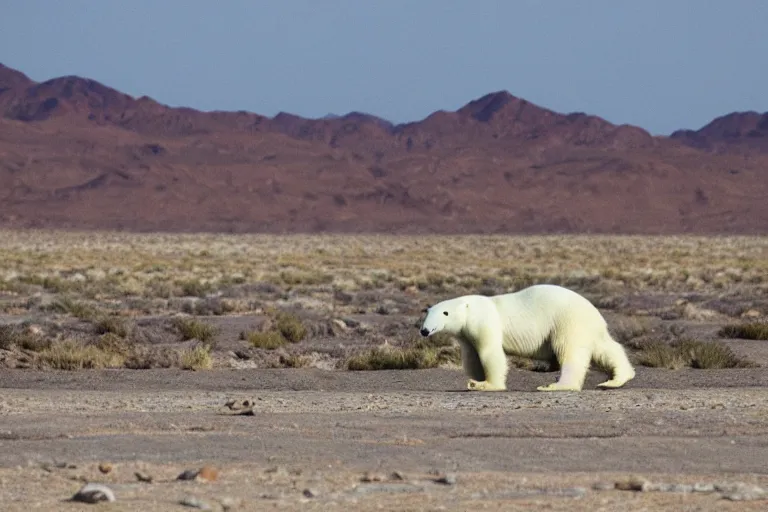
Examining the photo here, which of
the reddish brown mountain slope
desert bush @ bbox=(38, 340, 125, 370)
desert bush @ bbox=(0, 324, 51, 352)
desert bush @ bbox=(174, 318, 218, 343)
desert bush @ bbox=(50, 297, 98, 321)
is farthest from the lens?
the reddish brown mountain slope

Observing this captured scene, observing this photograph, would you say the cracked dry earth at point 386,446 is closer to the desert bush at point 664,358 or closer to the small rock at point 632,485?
the small rock at point 632,485

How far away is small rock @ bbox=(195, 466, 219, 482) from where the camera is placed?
848cm

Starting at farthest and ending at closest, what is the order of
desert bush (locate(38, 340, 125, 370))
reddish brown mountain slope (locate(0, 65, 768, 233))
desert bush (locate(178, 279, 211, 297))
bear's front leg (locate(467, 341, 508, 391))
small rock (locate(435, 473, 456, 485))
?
reddish brown mountain slope (locate(0, 65, 768, 233)) < desert bush (locate(178, 279, 211, 297)) < desert bush (locate(38, 340, 125, 370)) < bear's front leg (locate(467, 341, 508, 391)) < small rock (locate(435, 473, 456, 485))

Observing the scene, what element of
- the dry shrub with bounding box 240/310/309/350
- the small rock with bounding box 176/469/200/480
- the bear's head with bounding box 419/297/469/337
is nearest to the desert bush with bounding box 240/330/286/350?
the dry shrub with bounding box 240/310/309/350

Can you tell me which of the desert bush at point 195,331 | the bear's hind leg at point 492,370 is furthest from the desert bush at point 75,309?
the bear's hind leg at point 492,370

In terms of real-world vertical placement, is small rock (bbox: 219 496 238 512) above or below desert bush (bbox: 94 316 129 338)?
above

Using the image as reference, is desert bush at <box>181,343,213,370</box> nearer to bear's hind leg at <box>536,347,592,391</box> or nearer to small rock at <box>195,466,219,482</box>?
bear's hind leg at <box>536,347,592,391</box>

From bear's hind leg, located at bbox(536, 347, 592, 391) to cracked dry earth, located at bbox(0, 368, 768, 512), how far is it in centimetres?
31

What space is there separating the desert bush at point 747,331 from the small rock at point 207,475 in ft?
49.9

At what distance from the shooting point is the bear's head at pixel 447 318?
13641mm

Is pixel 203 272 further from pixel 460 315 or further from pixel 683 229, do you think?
pixel 683 229

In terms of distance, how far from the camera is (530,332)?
1412cm

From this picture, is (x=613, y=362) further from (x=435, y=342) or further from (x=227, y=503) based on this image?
(x=227, y=503)

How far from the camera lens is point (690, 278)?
147 ft
